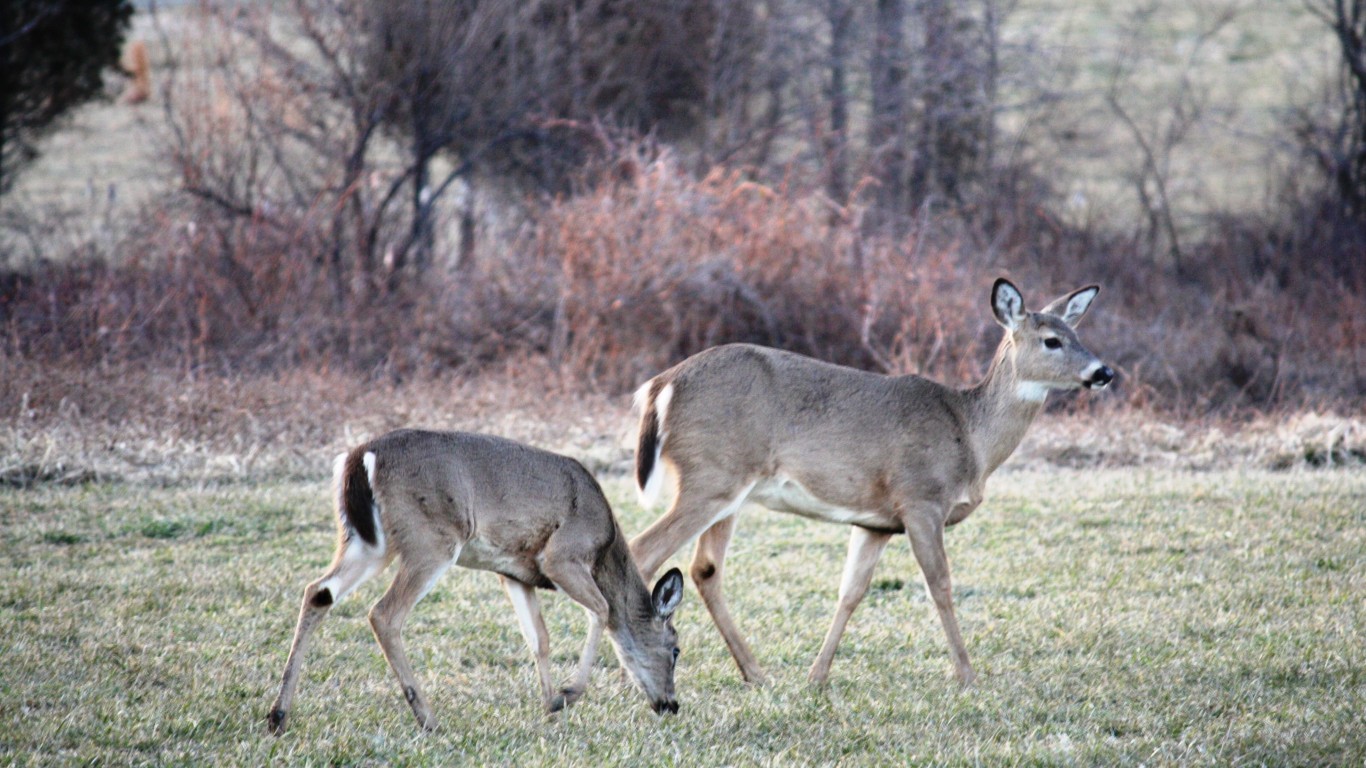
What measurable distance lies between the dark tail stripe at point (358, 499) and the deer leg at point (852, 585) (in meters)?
1.98

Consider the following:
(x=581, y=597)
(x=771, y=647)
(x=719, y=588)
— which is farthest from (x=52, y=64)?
(x=581, y=597)

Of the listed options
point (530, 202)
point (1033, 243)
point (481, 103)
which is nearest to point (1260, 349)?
point (1033, 243)

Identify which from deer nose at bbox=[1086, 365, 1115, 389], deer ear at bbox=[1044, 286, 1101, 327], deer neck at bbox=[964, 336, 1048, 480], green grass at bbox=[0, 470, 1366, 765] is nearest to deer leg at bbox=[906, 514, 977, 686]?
green grass at bbox=[0, 470, 1366, 765]

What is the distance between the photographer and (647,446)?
6.31 m

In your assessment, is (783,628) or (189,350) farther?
(189,350)

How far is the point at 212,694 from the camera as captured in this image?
5367 mm

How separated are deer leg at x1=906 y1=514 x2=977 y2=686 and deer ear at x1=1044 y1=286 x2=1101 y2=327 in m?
1.49

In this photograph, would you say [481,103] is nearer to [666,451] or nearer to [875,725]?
[666,451]

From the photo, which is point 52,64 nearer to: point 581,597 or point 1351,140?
point 581,597

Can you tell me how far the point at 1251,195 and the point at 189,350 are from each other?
17.0m

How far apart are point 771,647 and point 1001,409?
1535 mm

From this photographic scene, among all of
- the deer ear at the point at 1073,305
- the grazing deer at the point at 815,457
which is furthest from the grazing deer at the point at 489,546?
the deer ear at the point at 1073,305

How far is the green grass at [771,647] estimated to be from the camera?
4891mm

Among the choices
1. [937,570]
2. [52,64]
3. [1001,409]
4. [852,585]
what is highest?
[52,64]
